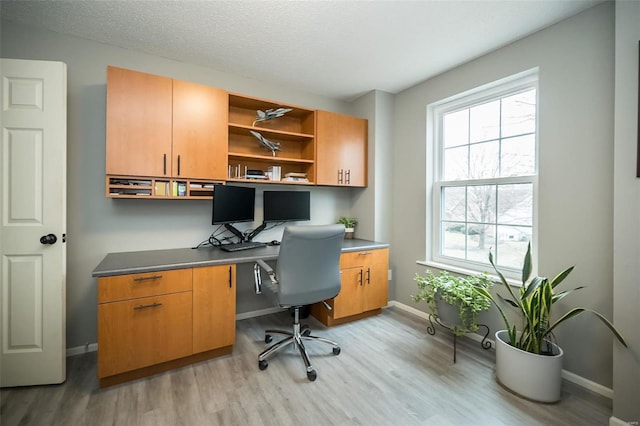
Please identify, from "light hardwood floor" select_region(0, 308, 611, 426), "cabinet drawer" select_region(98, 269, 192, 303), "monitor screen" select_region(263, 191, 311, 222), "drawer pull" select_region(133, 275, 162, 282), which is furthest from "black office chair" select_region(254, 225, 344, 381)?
"monitor screen" select_region(263, 191, 311, 222)

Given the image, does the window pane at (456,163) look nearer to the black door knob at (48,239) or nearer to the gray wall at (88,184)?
the gray wall at (88,184)

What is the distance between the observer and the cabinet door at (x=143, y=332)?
1.78 meters

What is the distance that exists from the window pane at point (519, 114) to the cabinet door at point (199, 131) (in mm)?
2533

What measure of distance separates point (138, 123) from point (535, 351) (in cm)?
332

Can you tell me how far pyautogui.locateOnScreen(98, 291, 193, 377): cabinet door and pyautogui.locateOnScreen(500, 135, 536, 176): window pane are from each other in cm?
284

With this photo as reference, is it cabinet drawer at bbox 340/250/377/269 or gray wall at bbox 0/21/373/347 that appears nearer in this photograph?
gray wall at bbox 0/21/373/347

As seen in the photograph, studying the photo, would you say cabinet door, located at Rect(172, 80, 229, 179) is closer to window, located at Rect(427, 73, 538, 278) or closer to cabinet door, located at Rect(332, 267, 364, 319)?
cabinet door, located at Rect(332, 267, 364, 319)

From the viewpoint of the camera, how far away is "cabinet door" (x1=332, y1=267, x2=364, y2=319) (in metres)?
2.77

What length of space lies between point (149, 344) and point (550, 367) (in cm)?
262

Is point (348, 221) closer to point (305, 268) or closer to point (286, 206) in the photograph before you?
point (286, 206)

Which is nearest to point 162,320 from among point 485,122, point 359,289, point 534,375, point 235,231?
point 235,231

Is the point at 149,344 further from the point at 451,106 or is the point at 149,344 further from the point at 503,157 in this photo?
the point at 451,106

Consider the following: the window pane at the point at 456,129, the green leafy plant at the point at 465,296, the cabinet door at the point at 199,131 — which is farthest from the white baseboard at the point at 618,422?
the cabinet door at the point at 199,131

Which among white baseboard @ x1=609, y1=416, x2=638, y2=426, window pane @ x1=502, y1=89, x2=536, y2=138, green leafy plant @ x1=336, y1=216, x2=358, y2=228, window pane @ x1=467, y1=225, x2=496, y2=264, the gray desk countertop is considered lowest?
white baseboard @ x1=609, y1=416, x2=638, y2=426
